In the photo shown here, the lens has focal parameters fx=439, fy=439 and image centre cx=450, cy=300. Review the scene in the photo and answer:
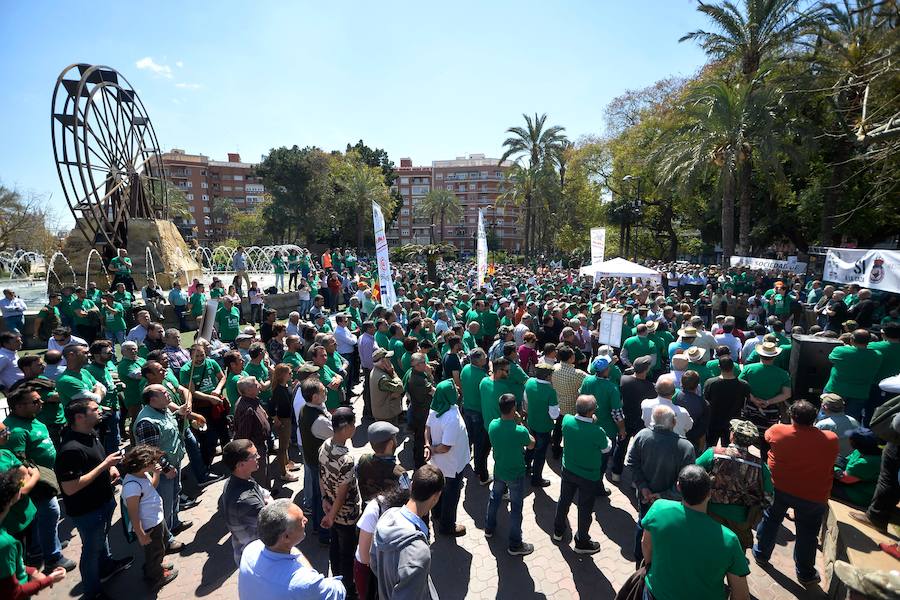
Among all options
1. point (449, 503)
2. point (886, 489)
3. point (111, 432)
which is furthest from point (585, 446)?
point (111, 432)

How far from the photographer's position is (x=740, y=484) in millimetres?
3531

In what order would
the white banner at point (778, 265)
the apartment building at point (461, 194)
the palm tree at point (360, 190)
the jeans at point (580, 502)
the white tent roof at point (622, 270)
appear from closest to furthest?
1. the jeans at point (580, 502)
2. the white tent roof at point (622, 270)
3. the white banner at point (778, 265)
4. the palm tree at point (360, 190)
5. the apartment building at point (461, 194)

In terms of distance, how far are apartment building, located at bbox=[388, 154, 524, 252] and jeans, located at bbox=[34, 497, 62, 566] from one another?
87.9m

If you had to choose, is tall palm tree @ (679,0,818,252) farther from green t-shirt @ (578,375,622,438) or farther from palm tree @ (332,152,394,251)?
palm tree @ (332,152,394,251)

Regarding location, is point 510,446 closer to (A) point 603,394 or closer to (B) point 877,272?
(A) point 603,394

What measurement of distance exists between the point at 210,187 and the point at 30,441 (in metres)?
100.0

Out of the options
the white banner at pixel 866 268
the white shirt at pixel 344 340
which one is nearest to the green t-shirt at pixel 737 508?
the white shirt at pixel 344 340

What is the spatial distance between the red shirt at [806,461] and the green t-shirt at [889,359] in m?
3.91

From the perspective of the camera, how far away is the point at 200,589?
4.07m

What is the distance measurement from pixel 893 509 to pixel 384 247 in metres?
8.83

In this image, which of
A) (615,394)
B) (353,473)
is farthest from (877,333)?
(353,473)

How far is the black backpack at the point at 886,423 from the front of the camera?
12.5 feet

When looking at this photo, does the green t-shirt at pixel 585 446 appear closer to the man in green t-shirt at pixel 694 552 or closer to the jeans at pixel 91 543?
the man in green t-shirt at pixel 694 552

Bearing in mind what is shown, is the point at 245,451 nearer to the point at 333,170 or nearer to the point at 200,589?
the point at 200,589
